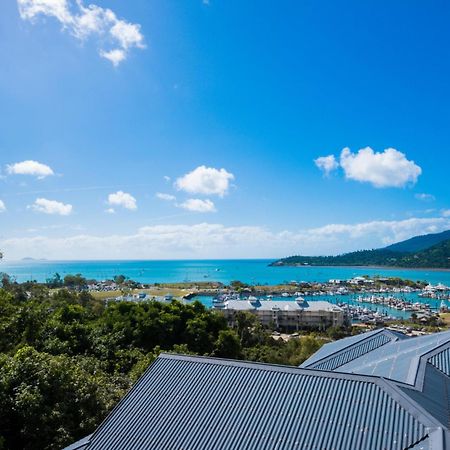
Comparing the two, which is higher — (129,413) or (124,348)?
(129,413)

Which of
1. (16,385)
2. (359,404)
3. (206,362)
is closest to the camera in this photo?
(359,404)

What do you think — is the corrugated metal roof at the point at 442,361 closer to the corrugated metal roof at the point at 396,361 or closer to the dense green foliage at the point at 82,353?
the corrugated metal roof at the point at 396,361

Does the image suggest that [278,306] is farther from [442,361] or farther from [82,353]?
[442,361]

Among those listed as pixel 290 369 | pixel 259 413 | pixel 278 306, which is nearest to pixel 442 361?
pixel 290 369

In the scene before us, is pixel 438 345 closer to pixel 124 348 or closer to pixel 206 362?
pixel 206 362

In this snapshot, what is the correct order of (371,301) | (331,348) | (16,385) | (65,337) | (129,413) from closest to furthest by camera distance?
(129,413) → (16,385) → (331,348) → (65,337) → (371,301)

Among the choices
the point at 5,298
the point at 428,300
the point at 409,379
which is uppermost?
the point at 5,298

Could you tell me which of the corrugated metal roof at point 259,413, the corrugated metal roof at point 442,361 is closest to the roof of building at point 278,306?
the corrugated metal roof at point 442,361

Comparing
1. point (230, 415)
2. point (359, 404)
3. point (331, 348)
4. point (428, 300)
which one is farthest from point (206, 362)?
point (428, 300)
